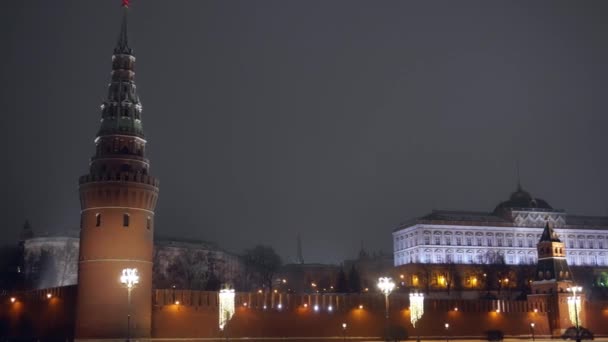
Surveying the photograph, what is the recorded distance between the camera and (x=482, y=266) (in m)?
164

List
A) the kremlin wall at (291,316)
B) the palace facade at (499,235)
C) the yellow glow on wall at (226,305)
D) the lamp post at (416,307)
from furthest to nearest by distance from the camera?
the palace facade at (499,235)
the lamp post at (416,307)
the yellow glow on wall at (226,305)
the kremlin wall at (291,316)

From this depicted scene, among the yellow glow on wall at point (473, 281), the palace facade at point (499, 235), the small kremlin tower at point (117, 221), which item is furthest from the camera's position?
the palace facade at point (499, 235)

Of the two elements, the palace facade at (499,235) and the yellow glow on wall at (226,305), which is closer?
the yellow glow on wall at (226,305)

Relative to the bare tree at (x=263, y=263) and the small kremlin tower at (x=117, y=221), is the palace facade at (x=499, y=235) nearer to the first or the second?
the bare tree at (x=263, y=263)

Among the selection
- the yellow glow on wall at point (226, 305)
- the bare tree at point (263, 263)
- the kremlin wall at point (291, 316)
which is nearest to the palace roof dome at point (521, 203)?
the bare tree at point (263, 263)

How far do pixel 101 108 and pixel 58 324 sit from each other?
77.5 feet

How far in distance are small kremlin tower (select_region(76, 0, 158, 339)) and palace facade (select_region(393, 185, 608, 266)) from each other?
10113 cm

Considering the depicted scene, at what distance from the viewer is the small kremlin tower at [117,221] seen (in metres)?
76.1

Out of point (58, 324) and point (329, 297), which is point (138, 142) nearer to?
point (58, 324)

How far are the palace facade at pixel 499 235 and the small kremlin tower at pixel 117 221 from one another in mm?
101135

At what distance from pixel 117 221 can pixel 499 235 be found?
120m

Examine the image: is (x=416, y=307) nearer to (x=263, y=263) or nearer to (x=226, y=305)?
(x=226, y=305)

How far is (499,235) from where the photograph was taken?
588 feet

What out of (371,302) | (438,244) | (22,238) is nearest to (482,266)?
(438,244)
